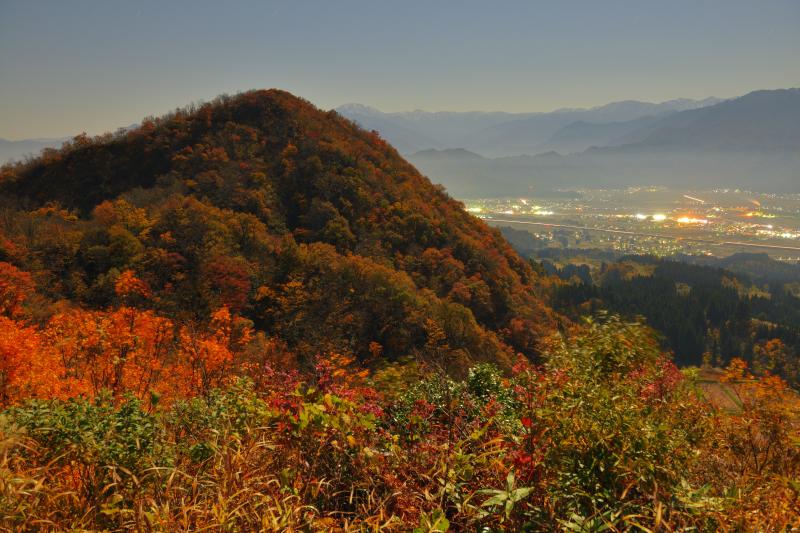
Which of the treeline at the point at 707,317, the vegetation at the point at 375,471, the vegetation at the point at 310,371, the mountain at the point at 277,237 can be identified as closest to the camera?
the vegetation at the point at 375,471

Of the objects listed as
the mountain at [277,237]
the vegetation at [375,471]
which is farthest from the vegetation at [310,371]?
the mountain at [277,237]

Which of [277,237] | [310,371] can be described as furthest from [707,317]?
[310,371]

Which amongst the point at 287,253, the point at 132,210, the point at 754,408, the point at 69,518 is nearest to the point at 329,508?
the point at 69,518

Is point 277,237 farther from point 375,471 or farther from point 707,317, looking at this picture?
point 707,317

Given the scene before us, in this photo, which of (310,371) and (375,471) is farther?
(310,371)

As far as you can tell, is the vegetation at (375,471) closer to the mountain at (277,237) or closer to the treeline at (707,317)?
the mountain at (277,237)

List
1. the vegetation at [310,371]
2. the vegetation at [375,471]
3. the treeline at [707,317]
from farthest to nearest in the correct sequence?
the treeline at [707,317] → the vegetation at [310,371] → the vegetation at [375,471]

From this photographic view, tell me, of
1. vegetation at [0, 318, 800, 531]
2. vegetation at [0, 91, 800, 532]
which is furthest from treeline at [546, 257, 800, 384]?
vegetation at [0, 318, 800, 531]

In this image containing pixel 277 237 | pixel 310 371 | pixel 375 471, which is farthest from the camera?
pixel 277 237
